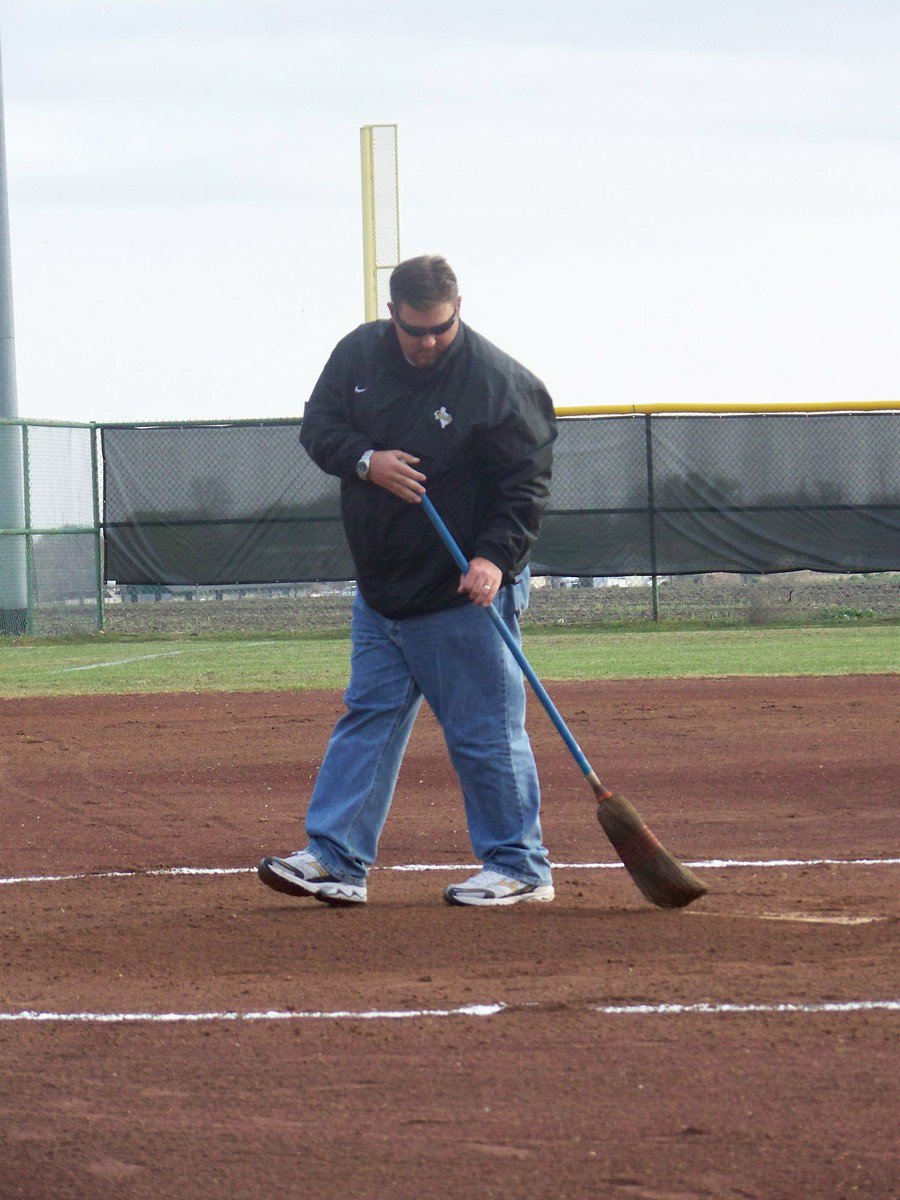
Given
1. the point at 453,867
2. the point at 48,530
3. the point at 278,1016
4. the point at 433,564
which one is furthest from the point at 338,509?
the point at 278,1016

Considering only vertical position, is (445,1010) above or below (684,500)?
below

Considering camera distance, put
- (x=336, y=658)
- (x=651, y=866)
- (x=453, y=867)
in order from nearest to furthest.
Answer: (x=651, y=866), (x=453, y=867), (x=336, y=658)

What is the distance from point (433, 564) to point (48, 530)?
12.7 metres

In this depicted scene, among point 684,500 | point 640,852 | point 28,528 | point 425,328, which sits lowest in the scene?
point 640,852

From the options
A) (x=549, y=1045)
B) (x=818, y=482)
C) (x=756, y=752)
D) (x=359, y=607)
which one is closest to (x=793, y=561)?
(x=818, y=482)

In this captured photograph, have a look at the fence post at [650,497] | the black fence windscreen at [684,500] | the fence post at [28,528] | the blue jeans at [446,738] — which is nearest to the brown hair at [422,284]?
the blue jeans at [446,738]

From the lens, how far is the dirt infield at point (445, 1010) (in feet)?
9.54

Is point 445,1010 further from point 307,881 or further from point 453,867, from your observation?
point 453,867

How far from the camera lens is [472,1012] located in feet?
12.5

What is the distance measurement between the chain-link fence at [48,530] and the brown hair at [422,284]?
12693mm

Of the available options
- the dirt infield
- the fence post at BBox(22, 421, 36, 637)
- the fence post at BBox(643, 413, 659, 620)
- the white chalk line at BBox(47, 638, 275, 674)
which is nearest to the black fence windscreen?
the fence post at BBox(643, 413, 659, 620)

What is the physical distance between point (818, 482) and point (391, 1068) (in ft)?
44.7

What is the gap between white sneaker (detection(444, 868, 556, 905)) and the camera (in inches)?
194

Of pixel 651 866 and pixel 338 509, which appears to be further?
pixel 338 509
